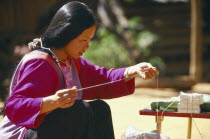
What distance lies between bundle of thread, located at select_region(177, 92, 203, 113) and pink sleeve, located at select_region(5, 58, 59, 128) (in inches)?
40.3

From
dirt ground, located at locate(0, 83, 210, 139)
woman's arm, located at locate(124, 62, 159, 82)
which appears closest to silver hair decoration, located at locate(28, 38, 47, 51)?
woman's arm, located at locate(124, 62, 159, 82)

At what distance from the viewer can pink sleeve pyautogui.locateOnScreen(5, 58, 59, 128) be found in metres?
2.63

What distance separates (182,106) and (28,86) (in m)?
1.24

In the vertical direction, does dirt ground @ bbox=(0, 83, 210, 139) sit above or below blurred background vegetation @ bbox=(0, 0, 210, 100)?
below

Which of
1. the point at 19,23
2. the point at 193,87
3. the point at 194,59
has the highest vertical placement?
the point at 19,23

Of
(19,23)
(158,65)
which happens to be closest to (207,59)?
(158,65)

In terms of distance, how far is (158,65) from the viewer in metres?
11.1

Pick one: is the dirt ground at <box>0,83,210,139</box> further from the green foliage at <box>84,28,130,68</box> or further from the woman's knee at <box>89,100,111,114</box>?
the green foliage at <box>84,28,130,68</box>

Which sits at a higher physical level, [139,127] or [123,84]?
[123,84]

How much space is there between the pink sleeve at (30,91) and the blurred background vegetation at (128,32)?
731 cm

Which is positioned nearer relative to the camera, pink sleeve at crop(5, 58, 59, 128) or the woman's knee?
pink sleeve at crop(5, 58, 59, 128)

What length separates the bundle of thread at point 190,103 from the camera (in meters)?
3.22

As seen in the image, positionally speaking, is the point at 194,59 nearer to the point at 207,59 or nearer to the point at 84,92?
the point at 207,59

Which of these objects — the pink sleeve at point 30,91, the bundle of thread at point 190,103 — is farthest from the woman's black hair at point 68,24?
the bundle of thread at point 190,103
